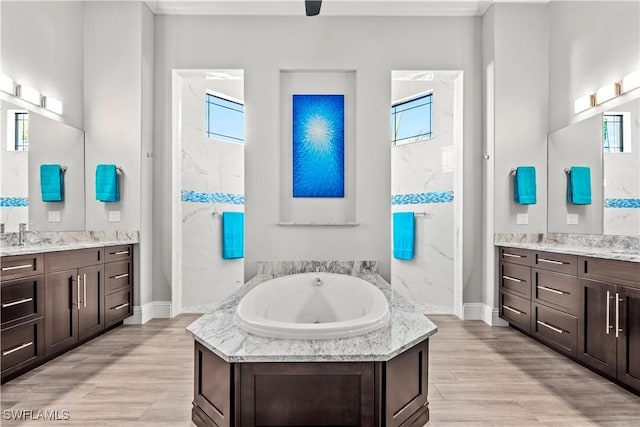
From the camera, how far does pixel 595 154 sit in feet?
9.99

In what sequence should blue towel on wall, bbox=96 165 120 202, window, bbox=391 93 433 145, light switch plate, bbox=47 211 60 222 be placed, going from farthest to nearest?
1. window, bbox=391 93 433 145
2. blue towel on wall, bbox=96 165 120 202
3. light switch plate, bbox=47 211 60 222

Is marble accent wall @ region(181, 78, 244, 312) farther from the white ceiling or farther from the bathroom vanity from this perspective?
the bathroom vanity

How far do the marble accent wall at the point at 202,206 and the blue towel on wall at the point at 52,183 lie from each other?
125 centimetres

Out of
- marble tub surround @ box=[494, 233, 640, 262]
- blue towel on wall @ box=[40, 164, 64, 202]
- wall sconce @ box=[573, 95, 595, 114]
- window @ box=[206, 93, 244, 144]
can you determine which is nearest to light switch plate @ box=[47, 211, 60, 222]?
blue towel on wall @ box=[40, 164, 64, 202]

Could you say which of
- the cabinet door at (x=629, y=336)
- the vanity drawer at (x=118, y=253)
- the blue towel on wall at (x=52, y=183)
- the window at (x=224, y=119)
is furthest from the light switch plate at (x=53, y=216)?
the cabinet door at (x=629, y=336)

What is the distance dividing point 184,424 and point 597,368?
98.3 inches

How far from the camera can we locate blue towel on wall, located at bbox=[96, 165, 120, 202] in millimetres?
3498

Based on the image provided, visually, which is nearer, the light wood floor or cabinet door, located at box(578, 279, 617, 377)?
the light wood floor

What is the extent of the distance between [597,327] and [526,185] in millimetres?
1534

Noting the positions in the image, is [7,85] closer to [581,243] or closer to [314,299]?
[314,299]

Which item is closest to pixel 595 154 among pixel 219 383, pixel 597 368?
pixel 597 368

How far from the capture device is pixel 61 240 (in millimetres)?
3314

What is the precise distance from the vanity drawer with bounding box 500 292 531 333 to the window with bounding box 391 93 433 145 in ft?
6.78

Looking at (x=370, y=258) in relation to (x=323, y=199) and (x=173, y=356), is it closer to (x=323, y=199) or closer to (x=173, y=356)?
(x=323, y=199)
